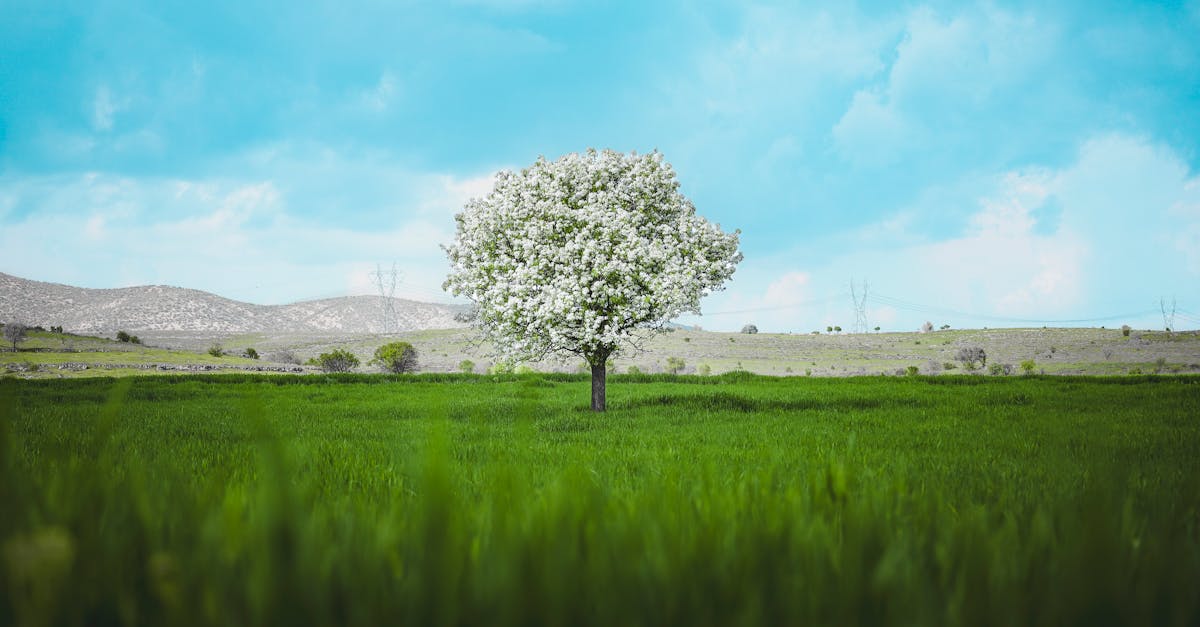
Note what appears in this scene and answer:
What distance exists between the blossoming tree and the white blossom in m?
0.03

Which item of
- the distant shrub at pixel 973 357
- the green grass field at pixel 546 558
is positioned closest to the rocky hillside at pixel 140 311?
the distant shrub at pixel 973 357

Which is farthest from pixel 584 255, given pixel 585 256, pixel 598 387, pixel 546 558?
pixel 546 558

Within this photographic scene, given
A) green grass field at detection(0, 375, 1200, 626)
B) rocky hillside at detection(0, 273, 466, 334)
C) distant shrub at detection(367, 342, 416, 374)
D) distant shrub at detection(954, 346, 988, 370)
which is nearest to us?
green grass field at detection(0, 375, 1200, 626)

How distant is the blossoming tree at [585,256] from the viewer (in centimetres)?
1705

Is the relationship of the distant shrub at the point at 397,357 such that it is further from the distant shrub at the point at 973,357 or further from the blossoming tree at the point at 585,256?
the distant shrub at the point at 973,357

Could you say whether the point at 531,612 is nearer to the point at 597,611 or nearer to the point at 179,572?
the point at 597,611

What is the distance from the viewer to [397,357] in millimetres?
71562

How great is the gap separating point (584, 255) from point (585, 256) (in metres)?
0.04

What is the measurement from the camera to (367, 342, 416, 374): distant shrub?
70625 millimetres

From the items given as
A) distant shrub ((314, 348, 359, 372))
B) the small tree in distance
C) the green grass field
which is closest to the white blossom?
the green grass field

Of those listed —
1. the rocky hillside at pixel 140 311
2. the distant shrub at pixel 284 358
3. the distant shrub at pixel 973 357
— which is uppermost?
the rocky hillside at pixel 140 311

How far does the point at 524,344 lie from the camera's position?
18016mm

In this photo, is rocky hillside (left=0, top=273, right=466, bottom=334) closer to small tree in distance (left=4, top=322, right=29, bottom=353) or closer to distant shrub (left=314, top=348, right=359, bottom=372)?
small tree in distance (left=4, top=322, right=29, bottom=353)

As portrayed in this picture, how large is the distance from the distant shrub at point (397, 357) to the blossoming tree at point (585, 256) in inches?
2135
